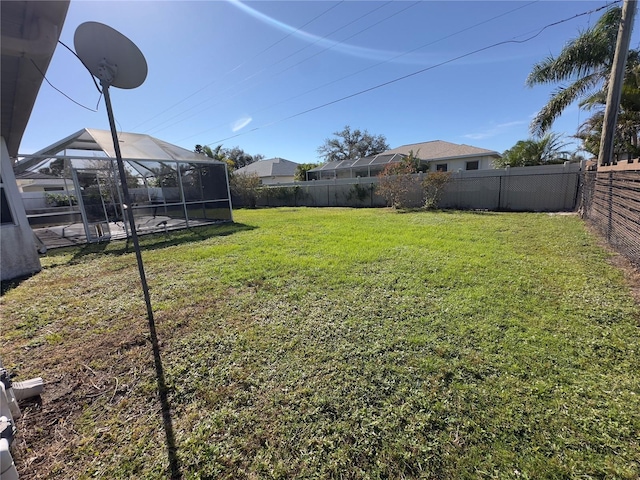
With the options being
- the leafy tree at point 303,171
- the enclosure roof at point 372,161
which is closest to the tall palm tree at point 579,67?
the enclosure roof at point 372,161

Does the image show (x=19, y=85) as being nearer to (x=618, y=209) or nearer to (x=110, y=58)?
(x=110, y=58)

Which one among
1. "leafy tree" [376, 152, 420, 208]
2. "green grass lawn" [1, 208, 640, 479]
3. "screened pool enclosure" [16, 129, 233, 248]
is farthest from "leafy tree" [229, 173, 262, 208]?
"green grass lawn" [1, 208, 640, 479]

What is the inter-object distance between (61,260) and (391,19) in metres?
Result: 13.8

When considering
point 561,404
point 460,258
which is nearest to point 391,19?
point 460,258

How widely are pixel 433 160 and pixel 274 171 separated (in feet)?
59.9

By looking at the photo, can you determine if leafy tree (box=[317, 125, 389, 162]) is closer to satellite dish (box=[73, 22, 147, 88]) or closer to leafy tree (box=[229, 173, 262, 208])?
leafy tree (box=[229, 173, 262, 208])

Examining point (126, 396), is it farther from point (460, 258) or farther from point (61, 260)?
point (61, 260)

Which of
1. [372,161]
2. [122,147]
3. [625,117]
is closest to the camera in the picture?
[122,147]

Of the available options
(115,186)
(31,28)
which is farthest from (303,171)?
(31,28)

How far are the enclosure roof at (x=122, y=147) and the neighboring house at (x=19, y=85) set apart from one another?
28.2 inches

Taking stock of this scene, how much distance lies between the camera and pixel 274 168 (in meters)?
32.1

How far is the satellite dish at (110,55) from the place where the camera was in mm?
2266

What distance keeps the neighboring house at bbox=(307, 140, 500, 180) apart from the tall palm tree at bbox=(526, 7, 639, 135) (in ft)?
20.1

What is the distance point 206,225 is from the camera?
10367mm
